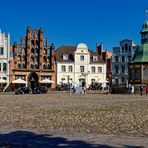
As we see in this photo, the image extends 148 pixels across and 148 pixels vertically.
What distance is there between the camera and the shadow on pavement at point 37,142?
341 inches

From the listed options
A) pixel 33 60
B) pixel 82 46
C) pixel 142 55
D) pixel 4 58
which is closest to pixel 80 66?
pixel 82 46

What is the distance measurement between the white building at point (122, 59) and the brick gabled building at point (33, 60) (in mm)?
17944

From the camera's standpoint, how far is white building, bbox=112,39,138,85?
8988 cm

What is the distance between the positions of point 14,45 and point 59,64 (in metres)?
10.6

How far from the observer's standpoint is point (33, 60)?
258 feet

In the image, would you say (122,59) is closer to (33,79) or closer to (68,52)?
(68,52)

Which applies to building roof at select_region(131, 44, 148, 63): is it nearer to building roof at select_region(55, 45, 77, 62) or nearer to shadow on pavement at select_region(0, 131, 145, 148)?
building roof at select_region(55, 45, 77, 62)

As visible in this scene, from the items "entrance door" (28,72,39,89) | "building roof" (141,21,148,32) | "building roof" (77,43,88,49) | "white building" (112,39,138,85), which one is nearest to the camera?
"building roof" (141,21,148,32)

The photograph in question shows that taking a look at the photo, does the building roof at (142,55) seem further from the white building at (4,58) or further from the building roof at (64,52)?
the white building at (4,58)

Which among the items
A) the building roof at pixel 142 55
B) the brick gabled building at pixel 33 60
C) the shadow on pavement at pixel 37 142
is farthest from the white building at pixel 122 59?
the shadow on pavement at pixel 37 142

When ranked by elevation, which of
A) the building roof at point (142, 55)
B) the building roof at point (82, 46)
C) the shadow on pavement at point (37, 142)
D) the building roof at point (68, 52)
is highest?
the building roof at point (82, 46)

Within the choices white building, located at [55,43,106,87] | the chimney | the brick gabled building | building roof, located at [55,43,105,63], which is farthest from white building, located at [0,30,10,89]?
the chimney

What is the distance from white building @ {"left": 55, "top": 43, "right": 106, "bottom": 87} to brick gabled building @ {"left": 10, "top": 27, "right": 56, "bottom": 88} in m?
3.55

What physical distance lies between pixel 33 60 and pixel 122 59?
75.4ft
